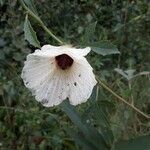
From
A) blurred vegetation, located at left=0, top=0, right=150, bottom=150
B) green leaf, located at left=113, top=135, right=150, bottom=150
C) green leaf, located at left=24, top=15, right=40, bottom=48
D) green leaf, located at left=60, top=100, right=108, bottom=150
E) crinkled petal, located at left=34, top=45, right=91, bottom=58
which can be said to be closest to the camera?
crinkled petal, located at left=34, top=45, right=91, bottom=58

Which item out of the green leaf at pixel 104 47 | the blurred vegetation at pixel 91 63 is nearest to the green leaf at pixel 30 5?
the green leaf at pixel 104 47

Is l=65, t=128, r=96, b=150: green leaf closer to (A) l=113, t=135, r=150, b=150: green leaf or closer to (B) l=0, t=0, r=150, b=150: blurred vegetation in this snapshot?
(B) l=0, t=0, r=150, b=150: blurred vegetation

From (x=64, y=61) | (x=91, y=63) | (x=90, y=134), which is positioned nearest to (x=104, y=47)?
(x=64, y=61)

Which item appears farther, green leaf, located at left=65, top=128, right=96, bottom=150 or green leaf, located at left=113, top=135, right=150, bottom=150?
green leaf, located at left=65, top=128, right=96, bottom=150

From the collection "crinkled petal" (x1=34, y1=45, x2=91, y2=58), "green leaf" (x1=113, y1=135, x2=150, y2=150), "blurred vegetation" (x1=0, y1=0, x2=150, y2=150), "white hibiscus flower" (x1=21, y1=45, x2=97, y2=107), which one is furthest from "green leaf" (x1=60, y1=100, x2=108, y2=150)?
"crinkled petal" (x1=34, y1=45, x2=91, y2=58)

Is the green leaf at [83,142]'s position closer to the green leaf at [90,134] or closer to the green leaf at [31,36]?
the green leaf at [90,134]

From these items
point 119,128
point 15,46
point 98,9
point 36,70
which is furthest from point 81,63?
point 98,9

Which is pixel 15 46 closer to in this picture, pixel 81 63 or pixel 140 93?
pixel 140 93

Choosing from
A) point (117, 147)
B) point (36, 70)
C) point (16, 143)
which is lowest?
point (16, 143)

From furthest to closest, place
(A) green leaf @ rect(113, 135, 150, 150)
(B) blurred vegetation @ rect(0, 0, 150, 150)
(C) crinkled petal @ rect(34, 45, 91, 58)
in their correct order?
(B) blurred vegetation @ rect(0, 0, 150, 150)
(A) green leaf @ rect(113, 135, 150, 150)
(C) crinkled petal @ rect(34, 45, 91, 58)
